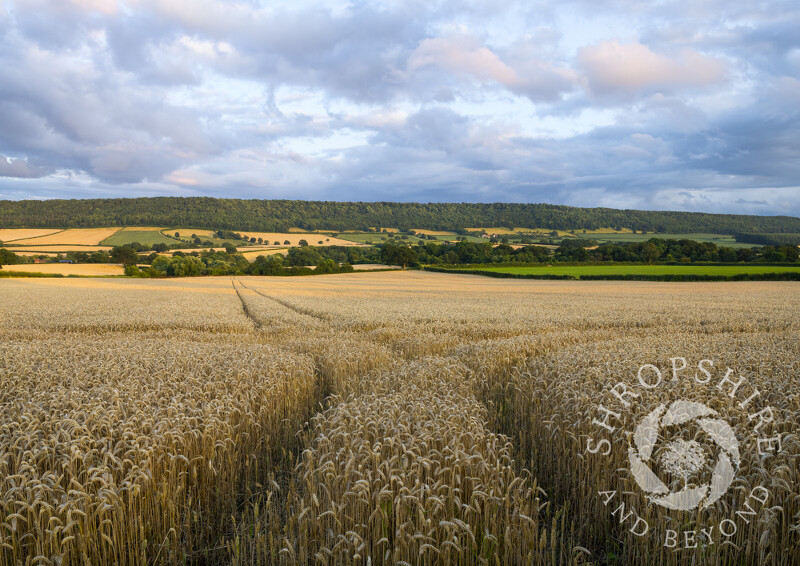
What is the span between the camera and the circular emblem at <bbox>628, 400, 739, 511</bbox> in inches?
165

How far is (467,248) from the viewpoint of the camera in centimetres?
10938

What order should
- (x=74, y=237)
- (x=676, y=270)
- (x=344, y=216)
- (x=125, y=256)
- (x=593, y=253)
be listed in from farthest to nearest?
(x=344, y=216)
(x=74, y=237)
(x=125, y=256)
(x=593, y=253)
(x=676, y=270)

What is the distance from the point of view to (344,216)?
586 feet

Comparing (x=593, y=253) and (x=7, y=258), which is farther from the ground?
(x=593, y=253)

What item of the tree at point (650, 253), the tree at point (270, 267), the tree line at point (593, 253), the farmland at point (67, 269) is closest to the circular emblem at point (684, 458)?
the tree line at point (593, 253)

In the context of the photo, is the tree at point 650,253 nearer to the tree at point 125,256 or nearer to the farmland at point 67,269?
the farmland at point 67,269

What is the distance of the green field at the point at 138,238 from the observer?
123500mm

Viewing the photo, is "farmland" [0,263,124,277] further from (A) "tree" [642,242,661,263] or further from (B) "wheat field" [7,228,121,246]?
(A) "tree" [642,242,661,263]

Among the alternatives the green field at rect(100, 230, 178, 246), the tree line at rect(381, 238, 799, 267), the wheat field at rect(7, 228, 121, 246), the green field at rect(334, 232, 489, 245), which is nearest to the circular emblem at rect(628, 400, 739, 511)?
the tree line at rect(381, 238, 799, 267)

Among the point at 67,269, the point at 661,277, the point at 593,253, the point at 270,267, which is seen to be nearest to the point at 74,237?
the point at 67,269

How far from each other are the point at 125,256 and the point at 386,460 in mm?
118747

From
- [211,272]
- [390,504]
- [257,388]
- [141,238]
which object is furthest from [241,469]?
[141,238]

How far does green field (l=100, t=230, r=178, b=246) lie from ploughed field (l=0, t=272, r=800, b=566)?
13042 cm

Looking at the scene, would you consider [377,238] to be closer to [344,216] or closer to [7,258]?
[344,216]
